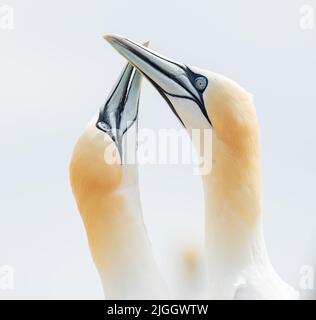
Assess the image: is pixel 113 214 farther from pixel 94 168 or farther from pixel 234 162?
pixel 234 162

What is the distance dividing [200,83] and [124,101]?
3.18 feet

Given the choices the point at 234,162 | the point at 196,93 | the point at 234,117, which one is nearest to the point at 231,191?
the point at 234,162


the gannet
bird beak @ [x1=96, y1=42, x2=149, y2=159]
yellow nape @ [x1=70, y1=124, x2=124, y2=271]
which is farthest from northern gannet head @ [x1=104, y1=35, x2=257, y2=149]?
yellow nape @ [x1=70, y1=124, x2=124, y2=271]

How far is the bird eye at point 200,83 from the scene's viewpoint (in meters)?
11.3

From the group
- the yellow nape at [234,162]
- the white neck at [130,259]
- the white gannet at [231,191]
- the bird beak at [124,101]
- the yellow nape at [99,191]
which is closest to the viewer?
the white gannet at [231,191]

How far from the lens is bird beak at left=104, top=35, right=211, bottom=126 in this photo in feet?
37.9

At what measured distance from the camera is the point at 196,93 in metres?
11.4

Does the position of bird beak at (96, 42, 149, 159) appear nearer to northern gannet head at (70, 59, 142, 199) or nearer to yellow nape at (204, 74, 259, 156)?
northern gannet head at (70, 59, 142, 199)

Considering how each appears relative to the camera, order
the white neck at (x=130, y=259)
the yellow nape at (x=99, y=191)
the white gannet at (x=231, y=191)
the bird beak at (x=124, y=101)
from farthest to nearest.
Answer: the bird beak at (x=124, y=101) < the yellow nape at (x=99, y=191) < the white neck at (x=130, y=259) < the white gannet at (x=231, y=191)

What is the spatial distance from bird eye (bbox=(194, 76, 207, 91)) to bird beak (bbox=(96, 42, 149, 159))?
798 millimetres

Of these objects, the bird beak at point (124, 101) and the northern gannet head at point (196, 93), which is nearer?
the northern gannet head at point (196, 93)

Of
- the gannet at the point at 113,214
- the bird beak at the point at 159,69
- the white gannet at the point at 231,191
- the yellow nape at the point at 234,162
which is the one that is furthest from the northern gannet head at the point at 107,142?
the yellow nape at the point at 234,162

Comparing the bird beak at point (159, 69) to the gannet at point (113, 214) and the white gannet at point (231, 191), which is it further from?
the gannet at point (113, 214)
